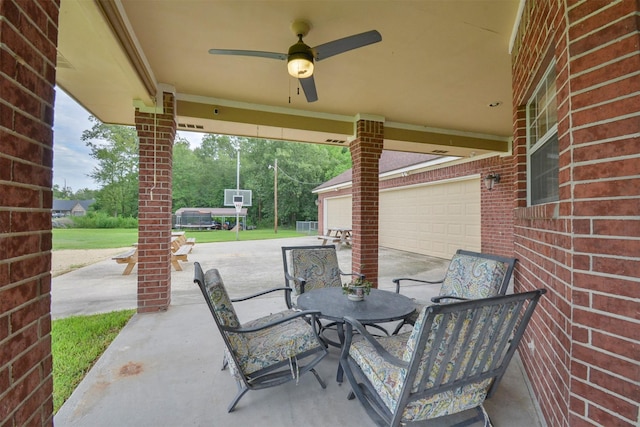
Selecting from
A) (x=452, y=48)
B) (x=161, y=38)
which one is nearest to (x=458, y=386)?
(x=452, y=48)

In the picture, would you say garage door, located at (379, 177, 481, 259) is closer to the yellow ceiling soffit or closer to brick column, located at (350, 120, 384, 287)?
the yellow ceiling soffit

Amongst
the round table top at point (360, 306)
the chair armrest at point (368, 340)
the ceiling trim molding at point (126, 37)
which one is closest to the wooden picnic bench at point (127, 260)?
the ceiling trim molding at point (126, 37)

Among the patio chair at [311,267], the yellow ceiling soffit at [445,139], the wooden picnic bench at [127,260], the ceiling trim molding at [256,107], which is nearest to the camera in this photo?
the patio chair at [311,267]

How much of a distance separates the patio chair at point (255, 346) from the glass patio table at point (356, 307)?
21 centimetres

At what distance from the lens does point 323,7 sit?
2.47 m

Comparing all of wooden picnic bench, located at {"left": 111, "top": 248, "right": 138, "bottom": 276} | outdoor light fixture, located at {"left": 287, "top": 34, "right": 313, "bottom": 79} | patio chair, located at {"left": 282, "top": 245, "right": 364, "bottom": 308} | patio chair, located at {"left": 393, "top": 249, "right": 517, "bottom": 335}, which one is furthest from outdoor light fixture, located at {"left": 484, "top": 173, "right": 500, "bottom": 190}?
wooden picnic bench, located at {"left": 111, "top": 248, "right": 138, "bottom": 276}

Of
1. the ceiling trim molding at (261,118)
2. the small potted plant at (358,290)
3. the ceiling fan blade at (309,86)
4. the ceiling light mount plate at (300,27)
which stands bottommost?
the small potted plant at (358,290)

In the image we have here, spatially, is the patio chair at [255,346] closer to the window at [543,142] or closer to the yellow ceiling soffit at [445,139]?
the window at [543,142]

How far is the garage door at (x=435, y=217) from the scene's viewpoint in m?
7.90

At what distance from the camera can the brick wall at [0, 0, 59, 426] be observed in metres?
1.00

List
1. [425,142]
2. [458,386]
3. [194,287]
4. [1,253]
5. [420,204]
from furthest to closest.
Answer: [420,204]
[425,142]
[194,287]
[458,386]
[1,253]

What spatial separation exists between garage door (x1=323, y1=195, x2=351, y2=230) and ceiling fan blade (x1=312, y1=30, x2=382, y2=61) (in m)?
11.1

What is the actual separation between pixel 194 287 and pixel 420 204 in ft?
23.5

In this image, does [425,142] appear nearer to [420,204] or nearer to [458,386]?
[420,204]
